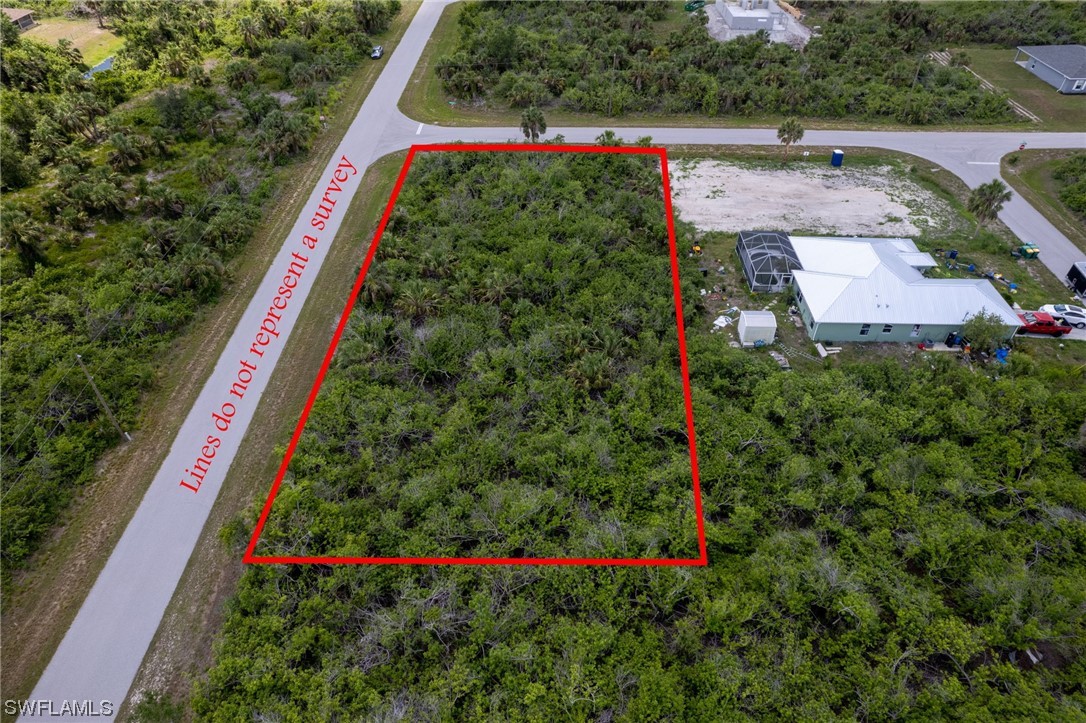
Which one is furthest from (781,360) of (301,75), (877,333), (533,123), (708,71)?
(301,75)

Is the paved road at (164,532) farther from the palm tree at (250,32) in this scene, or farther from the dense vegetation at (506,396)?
the palm tree at (250,32)

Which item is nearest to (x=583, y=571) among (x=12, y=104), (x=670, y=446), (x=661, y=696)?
(x=661, y=696)

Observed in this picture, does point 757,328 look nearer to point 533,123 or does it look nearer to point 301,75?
point 533,123

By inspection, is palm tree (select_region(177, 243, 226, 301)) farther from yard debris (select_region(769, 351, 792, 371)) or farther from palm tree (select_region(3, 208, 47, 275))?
yard debris (select_region(769, 351, 792, 371))

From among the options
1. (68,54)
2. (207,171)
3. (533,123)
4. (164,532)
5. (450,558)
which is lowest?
(164,532)

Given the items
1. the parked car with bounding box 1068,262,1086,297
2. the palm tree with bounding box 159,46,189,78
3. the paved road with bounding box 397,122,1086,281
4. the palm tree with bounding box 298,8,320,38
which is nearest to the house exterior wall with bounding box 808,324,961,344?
the parked car with bounding box 1068,262,1086,297

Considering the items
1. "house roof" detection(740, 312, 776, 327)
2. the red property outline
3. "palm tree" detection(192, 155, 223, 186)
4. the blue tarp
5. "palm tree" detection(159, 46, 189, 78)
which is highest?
"palm tree" detection(159, 46, 189, 78)
